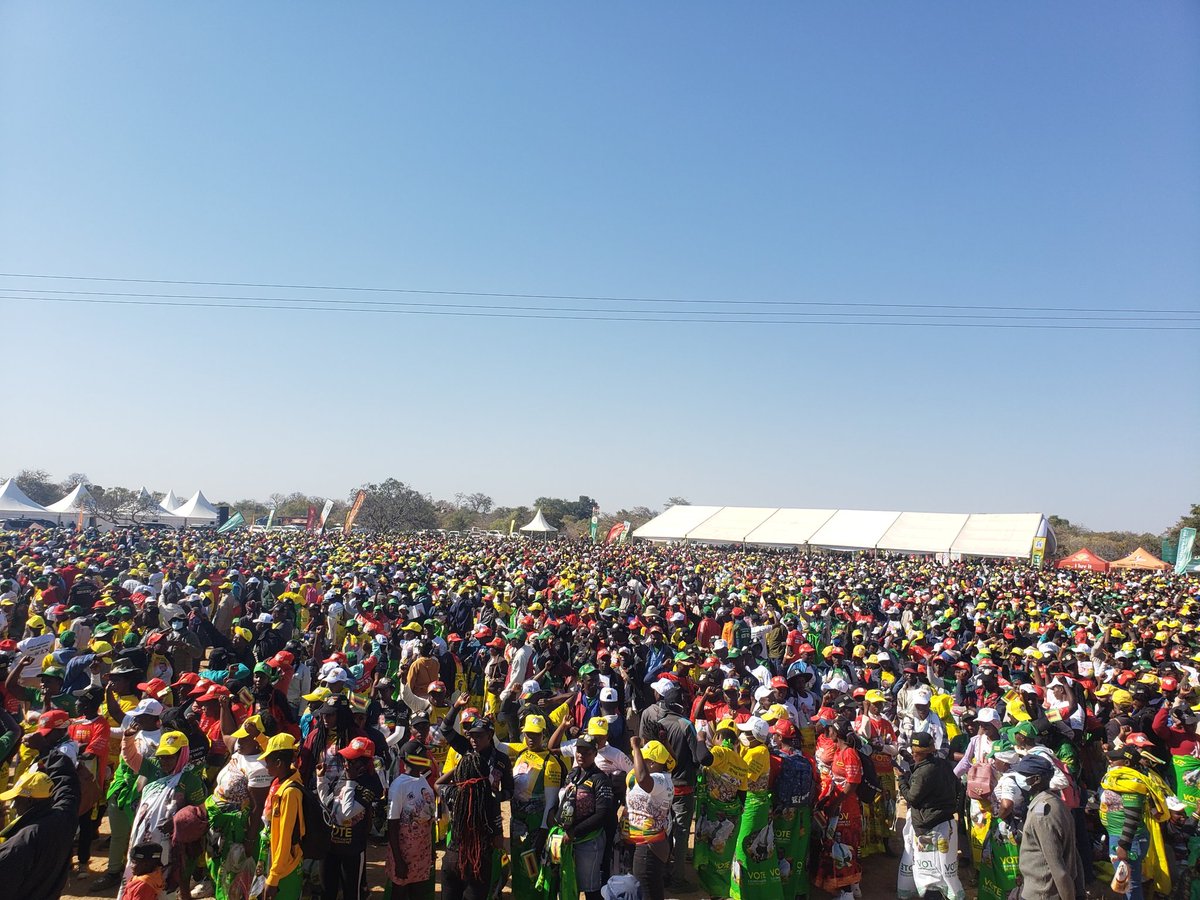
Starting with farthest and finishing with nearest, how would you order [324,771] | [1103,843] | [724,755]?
[1103,843]
[724,755]
[324,771]

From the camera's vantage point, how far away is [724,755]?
5.40 metres

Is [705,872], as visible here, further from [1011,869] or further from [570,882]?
[1011,869]

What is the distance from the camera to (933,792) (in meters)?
5.39

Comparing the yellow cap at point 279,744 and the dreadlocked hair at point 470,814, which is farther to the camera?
the dreadlocked hair at point 470,814

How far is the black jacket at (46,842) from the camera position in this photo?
3621 millimetres

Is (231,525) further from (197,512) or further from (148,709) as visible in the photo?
(148,709)

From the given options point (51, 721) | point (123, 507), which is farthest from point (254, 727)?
point (123, 507)

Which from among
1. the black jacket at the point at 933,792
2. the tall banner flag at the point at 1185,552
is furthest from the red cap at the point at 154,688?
the tall banner flag at the point at 1185,552

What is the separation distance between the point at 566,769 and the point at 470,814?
77 cm

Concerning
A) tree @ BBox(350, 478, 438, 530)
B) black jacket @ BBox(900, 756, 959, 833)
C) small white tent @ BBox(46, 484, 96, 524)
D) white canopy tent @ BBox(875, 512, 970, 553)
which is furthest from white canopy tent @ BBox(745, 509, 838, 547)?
black jacket @ BBox(900, 756, 959, 833)

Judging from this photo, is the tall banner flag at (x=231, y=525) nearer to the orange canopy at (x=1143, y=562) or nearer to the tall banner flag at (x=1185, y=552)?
the tall banner flag at (x=1185, y=552)

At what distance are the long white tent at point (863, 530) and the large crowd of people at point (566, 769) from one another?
30.6 m

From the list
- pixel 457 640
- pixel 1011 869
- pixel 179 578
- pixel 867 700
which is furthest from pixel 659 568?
pixel 1011 869

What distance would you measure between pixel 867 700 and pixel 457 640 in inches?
236
